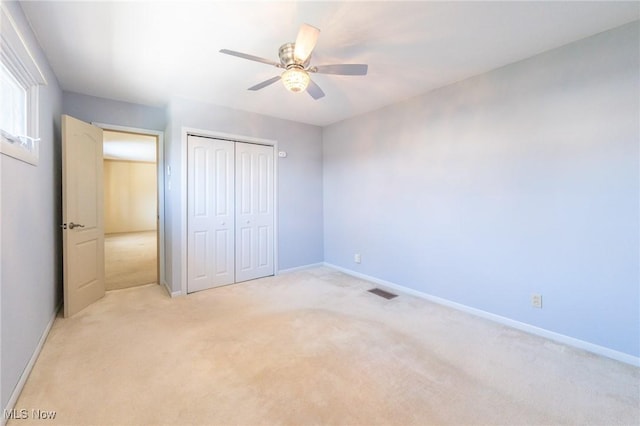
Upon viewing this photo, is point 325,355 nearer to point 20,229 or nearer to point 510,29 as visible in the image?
point 20,229

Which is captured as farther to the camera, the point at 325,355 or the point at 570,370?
the point at 325,355

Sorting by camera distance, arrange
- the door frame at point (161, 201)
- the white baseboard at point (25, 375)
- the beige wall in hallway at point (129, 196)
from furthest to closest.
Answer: the beige wall in hallway at point (129, 196)
the door frame at point (161, 201)
the white baseboard at point (25, 375)

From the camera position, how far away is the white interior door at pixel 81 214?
2.77m

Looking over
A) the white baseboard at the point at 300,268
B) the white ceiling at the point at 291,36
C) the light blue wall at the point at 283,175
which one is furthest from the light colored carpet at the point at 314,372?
the white ceiling at the point at 291,36

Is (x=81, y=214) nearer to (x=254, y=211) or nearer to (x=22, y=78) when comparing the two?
(x=22, y=78)

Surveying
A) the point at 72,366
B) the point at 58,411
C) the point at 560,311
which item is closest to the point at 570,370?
the point at 560,311

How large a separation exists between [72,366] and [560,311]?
3.90 m

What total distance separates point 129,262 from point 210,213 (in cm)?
270

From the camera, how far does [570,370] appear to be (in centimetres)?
192

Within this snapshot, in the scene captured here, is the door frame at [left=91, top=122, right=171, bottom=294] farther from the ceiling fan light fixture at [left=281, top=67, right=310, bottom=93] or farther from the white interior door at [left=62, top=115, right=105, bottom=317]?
the ceiling fan light fixture at [left=281, top=67, right=310, bottom=93]

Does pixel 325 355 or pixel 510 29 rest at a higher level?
pixel 510 29

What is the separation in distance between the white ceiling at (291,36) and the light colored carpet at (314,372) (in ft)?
8.18

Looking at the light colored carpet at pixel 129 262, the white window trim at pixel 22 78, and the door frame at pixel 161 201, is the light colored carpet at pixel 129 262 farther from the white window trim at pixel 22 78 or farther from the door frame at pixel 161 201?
the white window trim at pixel 22 78

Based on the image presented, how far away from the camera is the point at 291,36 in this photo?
6.83 ft
